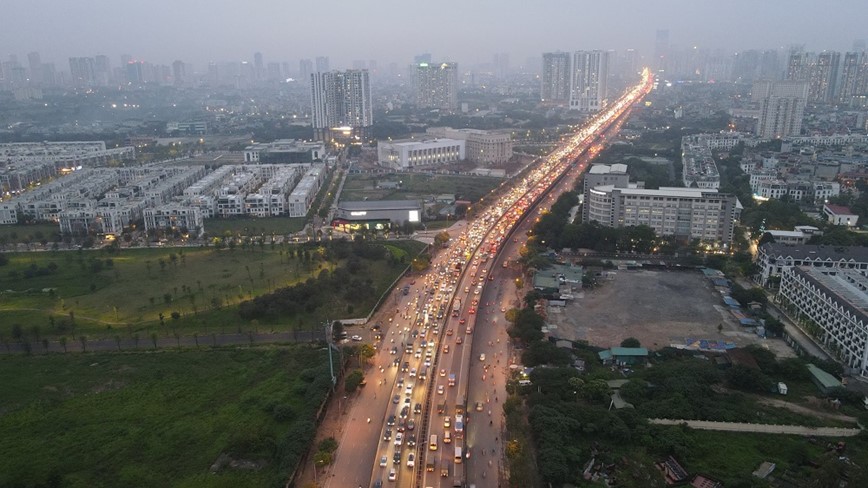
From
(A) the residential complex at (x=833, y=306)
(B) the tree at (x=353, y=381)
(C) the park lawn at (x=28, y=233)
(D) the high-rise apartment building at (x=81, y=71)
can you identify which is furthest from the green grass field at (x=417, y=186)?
(D) the high-rise apartment building at (x=81, y=71)

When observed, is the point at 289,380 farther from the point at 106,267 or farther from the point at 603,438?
the point at 106,267

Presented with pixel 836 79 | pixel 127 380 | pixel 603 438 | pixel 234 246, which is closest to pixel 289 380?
pixel 127 380

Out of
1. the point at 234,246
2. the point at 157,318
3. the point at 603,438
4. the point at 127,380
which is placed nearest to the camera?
the point at 603,438

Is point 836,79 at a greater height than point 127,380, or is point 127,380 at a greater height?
point 836,79

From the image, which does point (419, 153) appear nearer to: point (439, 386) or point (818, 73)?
point (439, 386)

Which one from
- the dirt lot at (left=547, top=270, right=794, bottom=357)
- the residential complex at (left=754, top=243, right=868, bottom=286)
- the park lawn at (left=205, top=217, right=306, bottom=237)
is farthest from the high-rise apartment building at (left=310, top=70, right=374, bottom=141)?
the residential complex at (left=754, top=243, right=868, bottom=286)

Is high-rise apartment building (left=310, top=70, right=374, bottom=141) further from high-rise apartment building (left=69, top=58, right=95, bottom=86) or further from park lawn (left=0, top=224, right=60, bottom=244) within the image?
high-rise apartment building (left=69, top=58, right=95, bottom=86)
